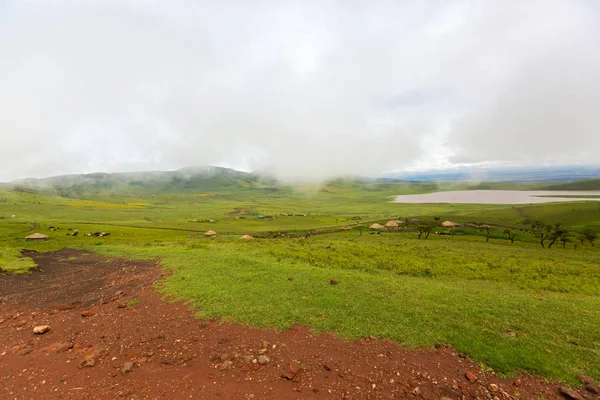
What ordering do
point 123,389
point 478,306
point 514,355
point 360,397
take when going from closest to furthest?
1. point 360,397
2. point 123,389
3. point 514,355
4. point 478,306

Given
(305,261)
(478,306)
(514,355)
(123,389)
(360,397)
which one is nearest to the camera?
(360,397)

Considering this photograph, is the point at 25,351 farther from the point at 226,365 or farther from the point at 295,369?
the point at 295,369

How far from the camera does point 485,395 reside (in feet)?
22.1

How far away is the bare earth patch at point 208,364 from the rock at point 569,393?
3.5 inches

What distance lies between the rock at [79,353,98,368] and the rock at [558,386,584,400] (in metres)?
13.2

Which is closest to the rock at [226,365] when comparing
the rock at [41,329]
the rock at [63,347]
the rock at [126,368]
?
the rock at [126,368]

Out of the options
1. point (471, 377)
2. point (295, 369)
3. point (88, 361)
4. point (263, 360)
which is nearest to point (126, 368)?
point (88, 361)

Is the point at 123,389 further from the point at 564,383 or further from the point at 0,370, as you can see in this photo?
the point at 564,383

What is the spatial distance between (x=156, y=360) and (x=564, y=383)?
1167 centimetres

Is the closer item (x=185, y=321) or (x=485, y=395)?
(x=485, y=395)

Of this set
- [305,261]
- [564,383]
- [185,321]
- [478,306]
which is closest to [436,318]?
[478,306]

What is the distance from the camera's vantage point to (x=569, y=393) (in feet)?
21.7

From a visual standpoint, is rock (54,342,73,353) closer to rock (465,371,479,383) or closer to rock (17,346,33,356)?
rock (17,346,33,356)

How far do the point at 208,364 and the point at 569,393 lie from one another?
9.65 metres
